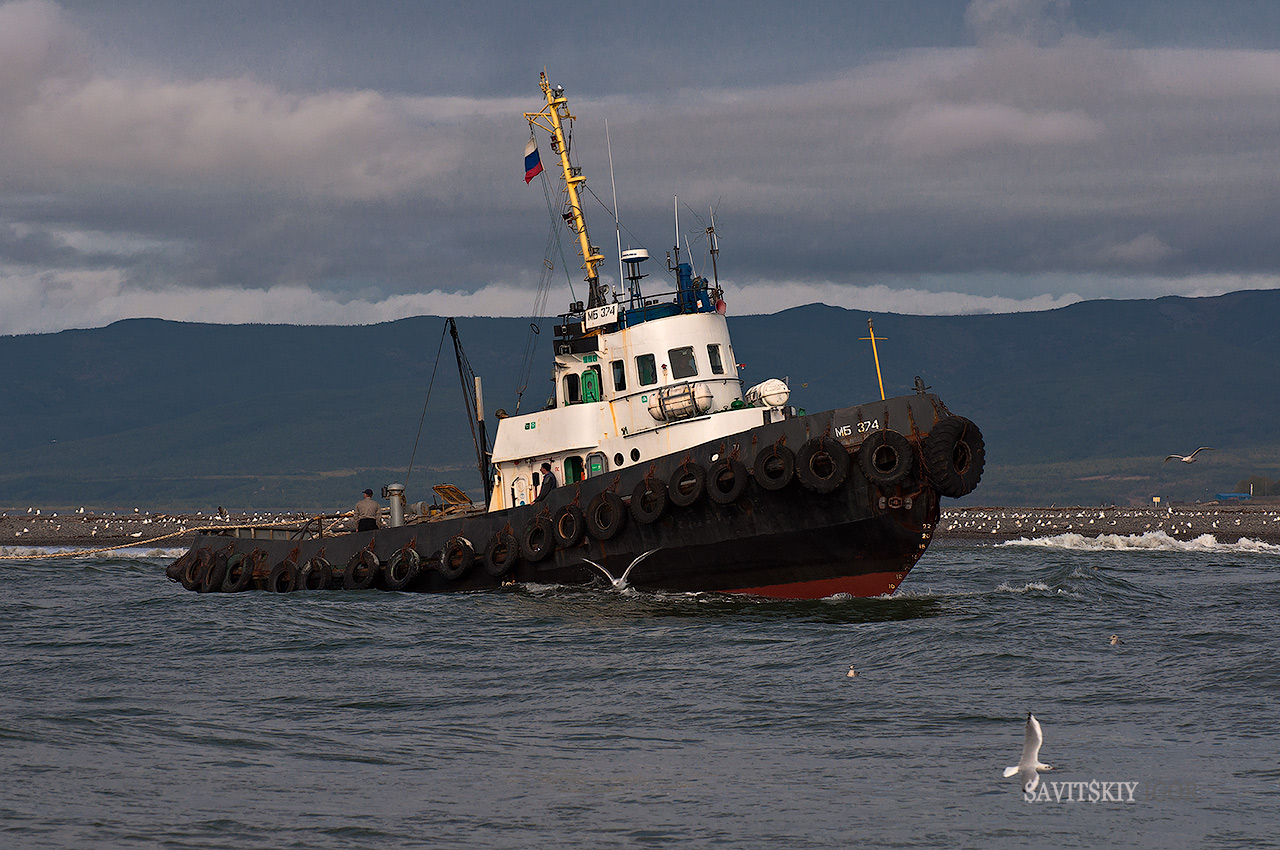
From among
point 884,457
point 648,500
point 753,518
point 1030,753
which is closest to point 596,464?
point 648,500

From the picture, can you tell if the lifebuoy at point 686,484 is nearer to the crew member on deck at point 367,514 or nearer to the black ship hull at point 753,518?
the black ship hull at point 753,518

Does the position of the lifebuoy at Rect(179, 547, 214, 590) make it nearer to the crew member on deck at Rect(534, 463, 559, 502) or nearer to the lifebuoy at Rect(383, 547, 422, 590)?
the lifebuoy at Rect(383, 547, 422, 590)

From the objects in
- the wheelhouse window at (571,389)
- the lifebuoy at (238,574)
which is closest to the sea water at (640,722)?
the wheelhouse window at (571,389)

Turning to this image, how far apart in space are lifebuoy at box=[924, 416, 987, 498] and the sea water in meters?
2.15

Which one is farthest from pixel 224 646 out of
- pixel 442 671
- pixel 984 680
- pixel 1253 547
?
pixel 1253 547

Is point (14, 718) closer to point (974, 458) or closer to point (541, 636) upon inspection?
point (541, 636)

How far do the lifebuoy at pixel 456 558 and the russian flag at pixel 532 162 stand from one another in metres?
8.17

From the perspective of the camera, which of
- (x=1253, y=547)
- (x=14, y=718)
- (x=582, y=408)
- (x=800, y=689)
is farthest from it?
(x=1253, y=547)

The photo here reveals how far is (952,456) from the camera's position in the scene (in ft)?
68.6

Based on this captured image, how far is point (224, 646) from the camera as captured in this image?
64.0 feet

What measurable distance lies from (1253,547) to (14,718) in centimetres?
4279

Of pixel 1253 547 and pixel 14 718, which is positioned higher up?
pixel 14 718

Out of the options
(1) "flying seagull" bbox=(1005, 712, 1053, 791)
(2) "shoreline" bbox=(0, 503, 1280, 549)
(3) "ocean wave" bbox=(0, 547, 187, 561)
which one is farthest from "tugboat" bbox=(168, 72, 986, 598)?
(2) "shoreline" bbox=(0, 503, 1280, 549)

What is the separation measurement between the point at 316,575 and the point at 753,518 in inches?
418
